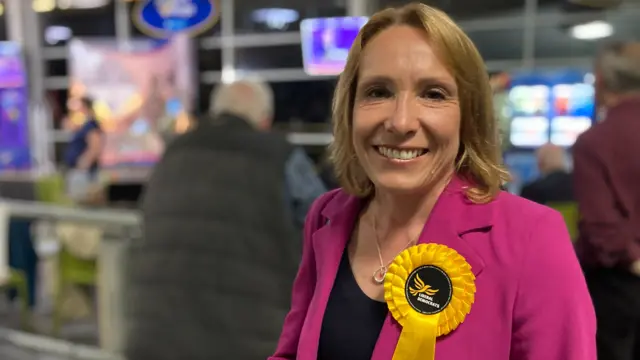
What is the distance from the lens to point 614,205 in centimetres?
213

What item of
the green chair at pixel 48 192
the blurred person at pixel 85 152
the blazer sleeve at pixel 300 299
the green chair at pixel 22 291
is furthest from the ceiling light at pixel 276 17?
the blazer sleeve at pixel 300 299

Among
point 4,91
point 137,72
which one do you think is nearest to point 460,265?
point 137,72

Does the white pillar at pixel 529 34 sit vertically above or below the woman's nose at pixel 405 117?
above

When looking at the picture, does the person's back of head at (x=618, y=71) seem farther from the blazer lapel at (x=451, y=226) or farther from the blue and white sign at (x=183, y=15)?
the blue and white sign at (x=183, y=15)

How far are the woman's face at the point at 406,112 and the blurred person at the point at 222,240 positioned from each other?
3.06 feet

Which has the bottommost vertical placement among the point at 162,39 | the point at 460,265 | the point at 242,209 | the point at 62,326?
the point at 62,326

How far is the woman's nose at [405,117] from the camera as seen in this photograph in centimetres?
105

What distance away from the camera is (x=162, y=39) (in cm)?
688

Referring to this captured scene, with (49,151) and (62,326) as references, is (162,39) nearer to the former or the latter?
(49,151)

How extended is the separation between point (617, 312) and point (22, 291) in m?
3.64

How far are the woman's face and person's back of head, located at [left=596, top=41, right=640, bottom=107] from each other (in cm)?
137

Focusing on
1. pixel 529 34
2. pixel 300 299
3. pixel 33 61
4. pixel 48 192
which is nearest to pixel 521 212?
pixel 300 299

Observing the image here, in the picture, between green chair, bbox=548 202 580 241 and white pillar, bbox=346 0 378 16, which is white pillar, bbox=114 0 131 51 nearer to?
white pillar, bbox=346 0 378 16

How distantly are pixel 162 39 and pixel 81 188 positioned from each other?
2212mm
